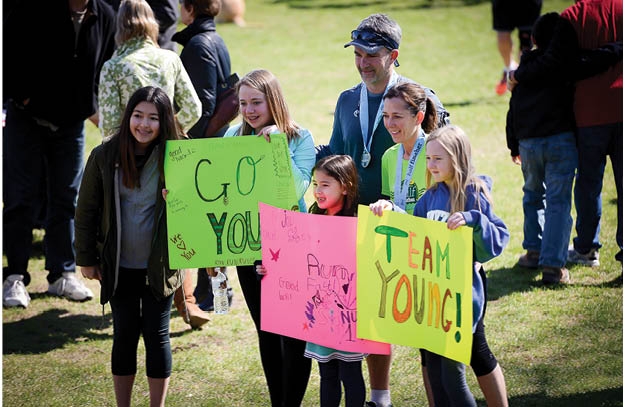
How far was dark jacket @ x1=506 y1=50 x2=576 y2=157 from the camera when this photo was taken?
6.24m

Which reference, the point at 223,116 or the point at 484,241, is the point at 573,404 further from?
the point at 223,116

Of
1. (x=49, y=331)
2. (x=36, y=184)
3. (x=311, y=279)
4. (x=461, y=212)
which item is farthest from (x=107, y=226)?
(x=36, y=184)

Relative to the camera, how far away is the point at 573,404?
445cm

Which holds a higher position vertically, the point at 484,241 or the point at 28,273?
the point at 484,241

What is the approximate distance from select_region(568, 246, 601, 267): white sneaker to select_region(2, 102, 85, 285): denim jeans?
379 cm

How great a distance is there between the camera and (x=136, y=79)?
555cm

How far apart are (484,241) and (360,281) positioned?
59 centimetres

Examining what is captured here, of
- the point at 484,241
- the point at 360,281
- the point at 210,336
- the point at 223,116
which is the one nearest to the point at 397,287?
the point at 360,281

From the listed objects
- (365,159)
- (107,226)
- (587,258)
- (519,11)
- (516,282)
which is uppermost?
(519,11)

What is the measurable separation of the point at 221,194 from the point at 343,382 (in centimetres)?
105

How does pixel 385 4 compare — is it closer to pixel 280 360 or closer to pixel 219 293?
pixel 219 293

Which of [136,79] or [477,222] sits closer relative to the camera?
[477,222]

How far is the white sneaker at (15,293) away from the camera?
6316 millimetres

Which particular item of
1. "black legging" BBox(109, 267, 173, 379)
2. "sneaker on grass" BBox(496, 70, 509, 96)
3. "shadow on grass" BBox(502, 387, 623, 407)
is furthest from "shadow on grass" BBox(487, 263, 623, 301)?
"sneaker on grass" BBox(496, 70, 509, 96)
